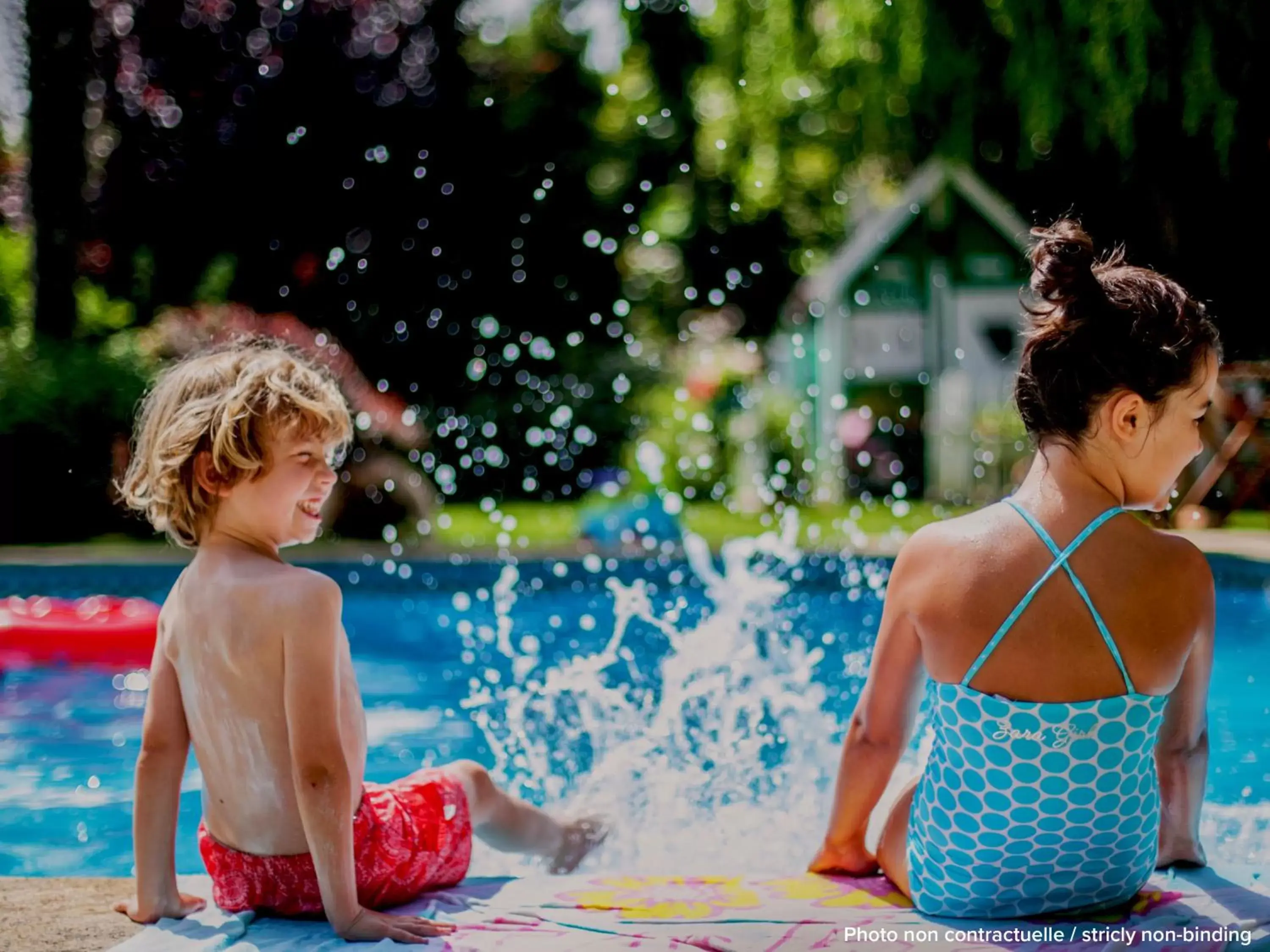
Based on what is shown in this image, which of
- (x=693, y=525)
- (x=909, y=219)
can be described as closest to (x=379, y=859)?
(x=693, y=525)

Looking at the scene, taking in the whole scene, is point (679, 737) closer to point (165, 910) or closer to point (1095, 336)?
point (165, 910)

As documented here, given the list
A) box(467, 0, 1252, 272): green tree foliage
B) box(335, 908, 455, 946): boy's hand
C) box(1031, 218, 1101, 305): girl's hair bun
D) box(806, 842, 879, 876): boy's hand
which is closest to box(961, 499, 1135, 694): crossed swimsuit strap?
box(1031, 218, 1101, 305): girl's hair bun

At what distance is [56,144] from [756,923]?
38.3 feet

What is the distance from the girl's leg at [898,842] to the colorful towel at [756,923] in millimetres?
26

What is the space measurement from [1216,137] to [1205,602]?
328 inches

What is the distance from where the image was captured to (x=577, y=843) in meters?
2.60

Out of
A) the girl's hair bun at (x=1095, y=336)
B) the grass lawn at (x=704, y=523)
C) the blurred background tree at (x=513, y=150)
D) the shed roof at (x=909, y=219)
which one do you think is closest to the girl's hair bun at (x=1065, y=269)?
the girl's hair bun at (x=1095, y=336)

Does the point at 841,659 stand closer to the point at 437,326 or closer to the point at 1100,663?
the point at 1100,663

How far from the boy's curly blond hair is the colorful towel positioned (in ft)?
2.04

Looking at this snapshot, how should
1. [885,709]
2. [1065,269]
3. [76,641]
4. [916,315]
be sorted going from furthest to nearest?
[916,315], [76,641], [885,709], [1065,269]

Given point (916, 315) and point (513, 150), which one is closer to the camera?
point (916, 315)

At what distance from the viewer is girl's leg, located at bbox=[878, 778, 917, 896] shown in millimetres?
2123

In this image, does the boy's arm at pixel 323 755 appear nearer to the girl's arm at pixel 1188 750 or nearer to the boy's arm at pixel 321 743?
the boy's arm at pixel 321 743

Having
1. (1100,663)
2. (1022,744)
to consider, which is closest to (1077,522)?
(1100,663)
